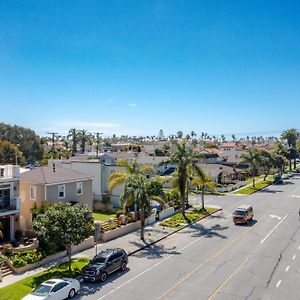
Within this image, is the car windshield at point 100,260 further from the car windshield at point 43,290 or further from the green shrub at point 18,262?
the green shrub at point 18,262

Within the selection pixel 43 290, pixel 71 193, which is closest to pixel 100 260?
pixel 43 290

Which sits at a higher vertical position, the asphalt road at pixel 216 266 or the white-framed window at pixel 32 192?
the white-framed window at pixel 32 192

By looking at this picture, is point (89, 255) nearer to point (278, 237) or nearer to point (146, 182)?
point (146, 182)

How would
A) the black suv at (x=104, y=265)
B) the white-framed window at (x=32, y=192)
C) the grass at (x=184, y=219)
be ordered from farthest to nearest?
the grass at (x=184, y=219)
the white-framed window at (x=32, y=192)
the black suv at (x=104, y=265)

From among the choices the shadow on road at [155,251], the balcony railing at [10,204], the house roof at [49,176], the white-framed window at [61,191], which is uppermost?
the house roof at [49,176]

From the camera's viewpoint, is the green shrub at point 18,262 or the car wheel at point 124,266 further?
the car wheel at point 124,266

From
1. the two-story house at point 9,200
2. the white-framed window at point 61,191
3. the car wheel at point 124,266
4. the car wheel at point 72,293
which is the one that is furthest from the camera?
the white-framed window at point 61,191

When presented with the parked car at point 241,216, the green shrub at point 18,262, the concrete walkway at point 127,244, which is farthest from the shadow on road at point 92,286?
the parked car at point 241,216

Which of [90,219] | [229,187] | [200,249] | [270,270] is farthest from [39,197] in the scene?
[229,187]

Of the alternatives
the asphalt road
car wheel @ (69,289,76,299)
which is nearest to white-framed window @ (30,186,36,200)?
the asphalt road
